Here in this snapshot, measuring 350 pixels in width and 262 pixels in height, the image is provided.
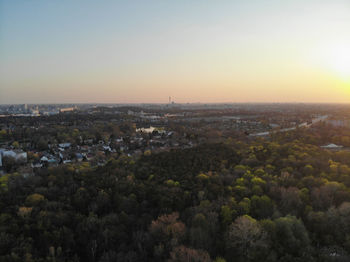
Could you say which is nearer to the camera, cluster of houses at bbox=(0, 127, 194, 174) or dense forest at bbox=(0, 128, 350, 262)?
dense forest at bbox=(0, 128, 350, 262)

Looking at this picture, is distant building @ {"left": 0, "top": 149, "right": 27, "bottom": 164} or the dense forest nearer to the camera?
the dense forest

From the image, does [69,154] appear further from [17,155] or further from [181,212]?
[181,212]

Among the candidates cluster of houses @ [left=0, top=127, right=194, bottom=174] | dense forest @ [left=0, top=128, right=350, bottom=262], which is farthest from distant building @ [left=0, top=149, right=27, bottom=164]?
dense forest @ [left=0, top=128, right=350, bottom=262]

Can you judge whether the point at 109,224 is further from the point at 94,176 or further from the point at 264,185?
the point at 264,185

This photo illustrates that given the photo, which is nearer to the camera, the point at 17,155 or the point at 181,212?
the point at 181,212

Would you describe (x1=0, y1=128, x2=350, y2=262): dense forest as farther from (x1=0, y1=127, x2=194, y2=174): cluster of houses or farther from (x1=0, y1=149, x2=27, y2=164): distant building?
(x1=0, y1=149, x2=27, y2=164): distant building

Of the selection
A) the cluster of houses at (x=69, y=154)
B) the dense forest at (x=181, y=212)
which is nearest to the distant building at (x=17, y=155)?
the cluster of houses at (x=69, y=154)

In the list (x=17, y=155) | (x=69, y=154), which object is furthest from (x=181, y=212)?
(x=17, y=155)

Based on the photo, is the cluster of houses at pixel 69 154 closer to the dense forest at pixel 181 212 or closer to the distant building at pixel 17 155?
the distant building at pixel 17 155

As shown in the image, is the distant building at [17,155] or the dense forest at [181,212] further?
the distant building at [17,155]
